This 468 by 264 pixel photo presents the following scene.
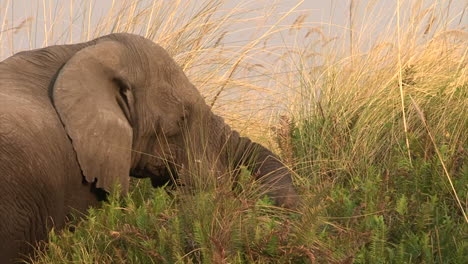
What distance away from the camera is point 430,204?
5.44 metres

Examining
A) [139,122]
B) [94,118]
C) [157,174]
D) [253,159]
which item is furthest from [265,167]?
[94,118]

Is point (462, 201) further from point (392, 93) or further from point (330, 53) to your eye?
point (330, 53)

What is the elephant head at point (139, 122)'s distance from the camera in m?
Result: 5.60

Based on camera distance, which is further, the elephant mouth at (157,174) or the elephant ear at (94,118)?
the elephant mouth at (157,174)

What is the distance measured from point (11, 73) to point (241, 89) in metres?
2.96

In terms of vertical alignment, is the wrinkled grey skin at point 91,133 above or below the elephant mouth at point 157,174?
above

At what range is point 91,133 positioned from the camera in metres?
5.59

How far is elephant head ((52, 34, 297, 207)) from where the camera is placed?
560cm

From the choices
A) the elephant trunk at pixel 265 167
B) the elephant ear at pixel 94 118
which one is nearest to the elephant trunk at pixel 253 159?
the elephant trunk at pixel 265 167

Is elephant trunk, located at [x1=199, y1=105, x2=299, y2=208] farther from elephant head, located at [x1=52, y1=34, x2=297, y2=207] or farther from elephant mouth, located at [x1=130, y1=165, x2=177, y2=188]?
elephant mouth, located at [x1=130, y1=165, x2=177, y2=188]

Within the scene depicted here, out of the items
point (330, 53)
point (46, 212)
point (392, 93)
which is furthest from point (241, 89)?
point (46, 212)

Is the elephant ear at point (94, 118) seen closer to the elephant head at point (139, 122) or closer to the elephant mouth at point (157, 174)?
the elephant head at point (139, 122)

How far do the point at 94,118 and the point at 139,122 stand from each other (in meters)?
0.48

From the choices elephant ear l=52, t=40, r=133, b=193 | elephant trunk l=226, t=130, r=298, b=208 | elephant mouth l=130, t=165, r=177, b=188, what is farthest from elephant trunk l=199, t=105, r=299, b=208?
elephant ear l=52, t=40, r=133, b=193
